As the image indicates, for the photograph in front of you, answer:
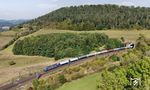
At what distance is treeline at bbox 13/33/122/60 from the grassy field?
229 ft

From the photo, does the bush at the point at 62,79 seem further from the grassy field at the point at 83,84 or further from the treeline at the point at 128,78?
the treeline at the point at 128,78

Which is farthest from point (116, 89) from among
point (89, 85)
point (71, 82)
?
point (71, 82)

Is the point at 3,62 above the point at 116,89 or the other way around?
the other way around

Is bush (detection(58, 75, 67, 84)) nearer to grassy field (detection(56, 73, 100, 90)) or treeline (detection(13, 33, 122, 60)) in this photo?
grassy field (detection(56, 73, 100, 90))

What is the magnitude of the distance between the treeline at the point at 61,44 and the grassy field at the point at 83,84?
69883 mm

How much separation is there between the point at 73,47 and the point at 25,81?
72294 millimetres

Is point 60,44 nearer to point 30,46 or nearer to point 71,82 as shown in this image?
point 30,46

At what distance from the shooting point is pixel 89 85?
81.6 meters

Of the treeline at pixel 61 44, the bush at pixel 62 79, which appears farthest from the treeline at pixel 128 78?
the treeline at pixel 61 44

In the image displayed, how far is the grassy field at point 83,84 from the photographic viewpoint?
80137 millimetres

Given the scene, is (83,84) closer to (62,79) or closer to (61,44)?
(62,79)

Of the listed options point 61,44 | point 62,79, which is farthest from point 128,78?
point 61,44

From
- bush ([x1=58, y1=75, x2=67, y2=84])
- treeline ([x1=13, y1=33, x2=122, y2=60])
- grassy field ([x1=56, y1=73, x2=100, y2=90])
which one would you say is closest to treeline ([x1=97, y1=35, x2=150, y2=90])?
grassy field ([x1=56, y1=73, x2=100, y2=90])

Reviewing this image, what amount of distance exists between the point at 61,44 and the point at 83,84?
9200cm
